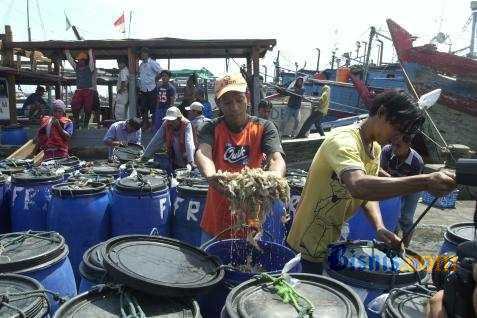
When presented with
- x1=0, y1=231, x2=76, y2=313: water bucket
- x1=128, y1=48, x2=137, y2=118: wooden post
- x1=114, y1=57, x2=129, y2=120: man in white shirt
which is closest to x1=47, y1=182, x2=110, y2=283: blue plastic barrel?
x1=0, y1=231, x2=76, y2=313: water bucket

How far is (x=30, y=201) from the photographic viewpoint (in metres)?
5.12

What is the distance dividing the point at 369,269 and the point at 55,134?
6937 mm

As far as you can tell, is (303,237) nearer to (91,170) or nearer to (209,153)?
(209,153)

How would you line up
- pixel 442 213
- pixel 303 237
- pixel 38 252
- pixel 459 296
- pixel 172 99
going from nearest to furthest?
pixel 459 296
pixel 303 237
pixel 38 252
pixel 442 213
pixel 172 99

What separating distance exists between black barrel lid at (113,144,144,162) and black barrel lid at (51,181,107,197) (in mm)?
2275

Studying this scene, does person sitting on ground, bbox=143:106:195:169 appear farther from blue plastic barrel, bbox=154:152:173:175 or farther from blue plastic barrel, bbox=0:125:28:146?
blue plastic barrel, bbox=0:125:28:146

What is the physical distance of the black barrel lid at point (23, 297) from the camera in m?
2.13

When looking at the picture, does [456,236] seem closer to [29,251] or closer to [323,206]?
[323,206]

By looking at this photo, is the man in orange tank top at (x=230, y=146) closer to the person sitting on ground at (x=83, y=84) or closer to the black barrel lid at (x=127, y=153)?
the black barrel lid at (x=127, y=153)

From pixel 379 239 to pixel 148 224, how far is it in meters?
2.86

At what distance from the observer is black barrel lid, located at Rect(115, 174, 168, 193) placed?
4711mm

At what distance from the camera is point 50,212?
15.6ft

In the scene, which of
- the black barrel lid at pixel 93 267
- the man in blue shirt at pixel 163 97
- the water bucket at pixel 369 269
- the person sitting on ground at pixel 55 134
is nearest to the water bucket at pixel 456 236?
the water bucket at pixel 369 269

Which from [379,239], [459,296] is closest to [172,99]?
[379,239]
